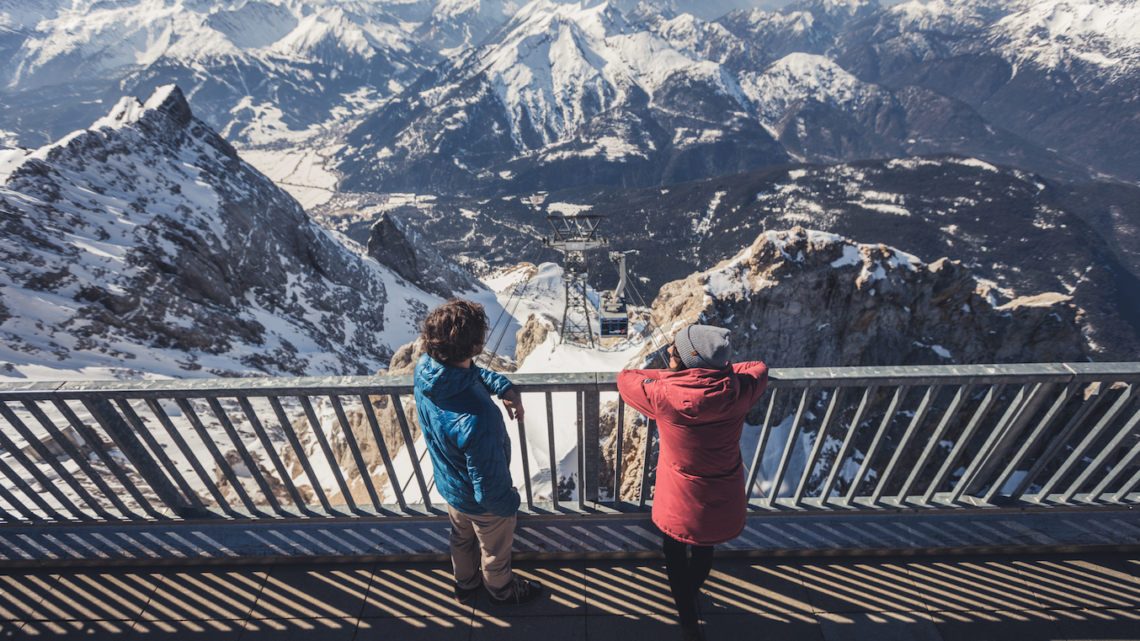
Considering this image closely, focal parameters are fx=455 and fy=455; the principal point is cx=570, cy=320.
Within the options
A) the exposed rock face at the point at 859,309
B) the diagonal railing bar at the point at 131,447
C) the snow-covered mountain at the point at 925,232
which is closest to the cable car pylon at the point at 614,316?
the exposed rock face at the point at 859,309

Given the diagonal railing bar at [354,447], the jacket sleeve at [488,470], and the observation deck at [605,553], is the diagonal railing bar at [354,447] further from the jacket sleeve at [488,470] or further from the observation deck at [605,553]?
the jacket sleeve at [488,470]

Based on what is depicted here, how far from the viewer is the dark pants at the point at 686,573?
372 cm

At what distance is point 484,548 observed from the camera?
3.85 m

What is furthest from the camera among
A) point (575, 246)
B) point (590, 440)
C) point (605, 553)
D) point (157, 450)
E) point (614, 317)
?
point (575, 246)

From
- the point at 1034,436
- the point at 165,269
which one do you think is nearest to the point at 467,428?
the point at 1034,436

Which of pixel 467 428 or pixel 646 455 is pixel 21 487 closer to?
pixel 467 428

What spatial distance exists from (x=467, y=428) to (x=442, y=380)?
386 millimetres

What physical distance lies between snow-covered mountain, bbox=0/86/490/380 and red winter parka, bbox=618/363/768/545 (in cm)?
A: 2304

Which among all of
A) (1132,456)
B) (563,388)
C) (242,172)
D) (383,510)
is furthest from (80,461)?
(242,172)

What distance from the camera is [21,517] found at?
4.55 meters

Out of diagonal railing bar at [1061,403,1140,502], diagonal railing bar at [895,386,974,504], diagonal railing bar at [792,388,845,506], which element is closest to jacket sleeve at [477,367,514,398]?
diagonal railing bar at [792,388,845,506]

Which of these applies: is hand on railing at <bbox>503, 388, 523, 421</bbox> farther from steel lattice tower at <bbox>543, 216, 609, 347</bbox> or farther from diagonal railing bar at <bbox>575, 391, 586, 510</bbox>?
steel lattice tower at <bbox>543, 216, 609, 347</bbox>

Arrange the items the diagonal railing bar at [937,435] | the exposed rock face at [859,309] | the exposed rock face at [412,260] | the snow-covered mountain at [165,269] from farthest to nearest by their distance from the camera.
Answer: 1. the exposed rock face at [412,260]
2. the snow-covered mountain at [165,269]
3. the exposed rock face at [859,309]
4. the diagonal railing bar at [937,435]

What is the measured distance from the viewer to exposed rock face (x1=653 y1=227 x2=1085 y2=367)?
18.7 metres
